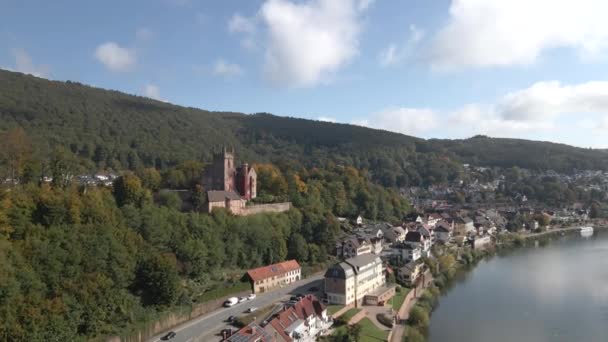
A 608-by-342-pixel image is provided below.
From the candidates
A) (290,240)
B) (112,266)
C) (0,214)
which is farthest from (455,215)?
(0,214)

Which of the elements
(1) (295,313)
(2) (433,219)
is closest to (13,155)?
(1) (295,313)

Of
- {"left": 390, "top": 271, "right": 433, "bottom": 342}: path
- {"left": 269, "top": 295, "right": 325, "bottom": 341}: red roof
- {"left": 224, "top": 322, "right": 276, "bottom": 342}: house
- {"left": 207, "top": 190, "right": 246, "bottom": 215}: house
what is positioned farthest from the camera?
{"left": 207, "top": 190, "right": 246, "bottom": 215}: house

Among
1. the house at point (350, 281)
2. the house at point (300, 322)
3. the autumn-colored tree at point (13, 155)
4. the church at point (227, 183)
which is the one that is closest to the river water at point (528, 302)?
the house at point (350, 281)

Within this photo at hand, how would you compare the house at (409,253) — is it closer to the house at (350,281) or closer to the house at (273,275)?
the house at (350,281)

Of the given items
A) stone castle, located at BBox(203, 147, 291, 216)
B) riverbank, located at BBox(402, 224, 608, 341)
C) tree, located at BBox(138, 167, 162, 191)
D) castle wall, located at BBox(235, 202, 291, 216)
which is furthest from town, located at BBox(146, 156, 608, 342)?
tree, located at BBox(138, 167, 162, 191)

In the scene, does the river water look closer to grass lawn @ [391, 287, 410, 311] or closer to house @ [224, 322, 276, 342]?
grass lawn @ [391, 287, 410, 311]

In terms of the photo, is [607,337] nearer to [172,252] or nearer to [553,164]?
[172,252]

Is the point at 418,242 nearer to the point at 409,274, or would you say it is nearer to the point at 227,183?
the point at 409,274
